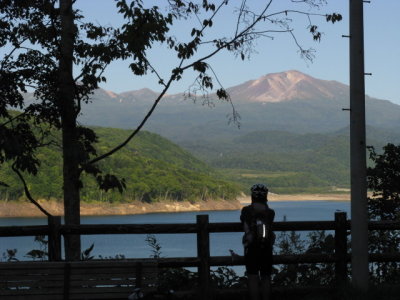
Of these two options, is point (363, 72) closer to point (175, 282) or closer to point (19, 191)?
point (175, 282)

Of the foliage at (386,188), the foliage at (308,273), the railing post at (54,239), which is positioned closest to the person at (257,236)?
the foliage at (308,273)

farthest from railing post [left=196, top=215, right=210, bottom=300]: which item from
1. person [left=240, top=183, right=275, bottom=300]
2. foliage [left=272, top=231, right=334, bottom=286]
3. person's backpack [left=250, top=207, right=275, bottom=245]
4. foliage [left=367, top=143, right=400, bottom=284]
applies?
foliage [left=367, top=143, right=400, bottom=284]

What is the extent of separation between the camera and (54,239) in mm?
9867

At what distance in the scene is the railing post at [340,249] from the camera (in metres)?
10.4

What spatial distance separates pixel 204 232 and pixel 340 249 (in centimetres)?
205

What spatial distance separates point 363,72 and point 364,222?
6.78 feet

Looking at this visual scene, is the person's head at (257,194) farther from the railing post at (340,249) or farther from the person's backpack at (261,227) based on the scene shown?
the railing post at (340,249)

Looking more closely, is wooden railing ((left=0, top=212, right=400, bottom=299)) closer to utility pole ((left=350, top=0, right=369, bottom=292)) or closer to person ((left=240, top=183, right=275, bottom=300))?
utility pole ((left=350, top=0, right=369, bottom=292))

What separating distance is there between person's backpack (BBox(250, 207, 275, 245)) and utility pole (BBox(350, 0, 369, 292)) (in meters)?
1.46

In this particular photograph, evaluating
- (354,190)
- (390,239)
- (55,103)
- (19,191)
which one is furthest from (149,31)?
(19,191)

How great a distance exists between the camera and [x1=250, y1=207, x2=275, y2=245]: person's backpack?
8.91m

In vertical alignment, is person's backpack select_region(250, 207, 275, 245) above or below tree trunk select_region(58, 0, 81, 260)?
below

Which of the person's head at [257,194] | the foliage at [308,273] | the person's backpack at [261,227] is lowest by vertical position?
the foliage at [308,273]

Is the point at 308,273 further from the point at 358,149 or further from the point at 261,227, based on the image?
the point at 261,227
